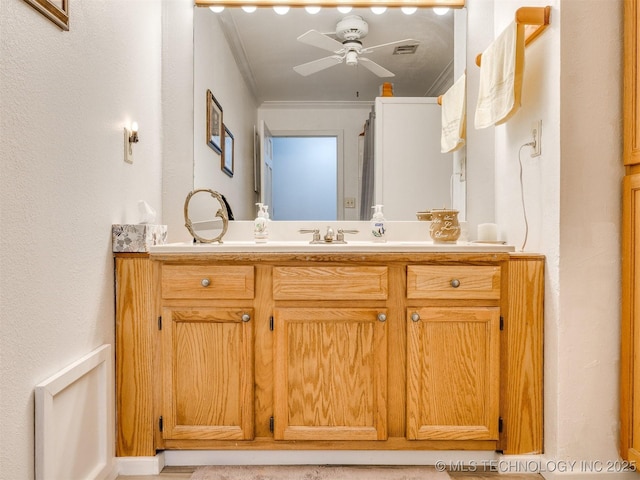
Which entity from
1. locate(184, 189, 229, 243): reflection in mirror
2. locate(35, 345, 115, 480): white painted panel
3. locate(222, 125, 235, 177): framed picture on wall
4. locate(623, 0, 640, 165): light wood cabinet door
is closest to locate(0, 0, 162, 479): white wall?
locate(35, 345, 115, 480): white painted panel

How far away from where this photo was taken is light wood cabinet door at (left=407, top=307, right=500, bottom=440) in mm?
1638

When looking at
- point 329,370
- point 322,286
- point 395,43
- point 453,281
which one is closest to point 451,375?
point 453,281

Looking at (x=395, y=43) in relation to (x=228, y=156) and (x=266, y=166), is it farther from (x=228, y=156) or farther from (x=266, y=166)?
(x=228, y=156)

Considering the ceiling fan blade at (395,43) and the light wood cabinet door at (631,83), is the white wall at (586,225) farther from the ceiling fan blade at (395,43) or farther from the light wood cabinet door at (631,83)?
the ceiling fan blade at (395,43)

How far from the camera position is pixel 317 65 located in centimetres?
217

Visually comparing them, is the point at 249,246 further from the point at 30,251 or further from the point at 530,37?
the point at 530,37

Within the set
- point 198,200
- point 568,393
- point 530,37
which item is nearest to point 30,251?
point 198,200

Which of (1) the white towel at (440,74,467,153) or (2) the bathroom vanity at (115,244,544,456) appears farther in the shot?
(1) the white towel at (440,74,467,153)

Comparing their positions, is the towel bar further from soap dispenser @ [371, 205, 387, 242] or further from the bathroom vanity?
soap dispenser @ [371, 205, 387, 242]

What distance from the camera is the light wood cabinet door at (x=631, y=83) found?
1447 millimetres

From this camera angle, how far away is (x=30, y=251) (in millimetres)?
1138

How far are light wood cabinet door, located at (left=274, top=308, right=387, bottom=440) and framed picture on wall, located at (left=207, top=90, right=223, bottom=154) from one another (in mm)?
973

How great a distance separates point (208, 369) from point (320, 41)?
5.14 feet

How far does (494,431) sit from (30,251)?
161 cm
